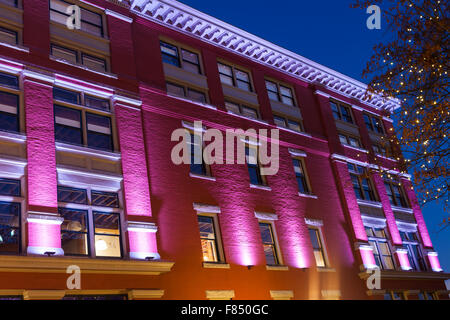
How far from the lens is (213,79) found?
22078 millimetres

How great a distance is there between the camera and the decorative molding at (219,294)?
1648 cm

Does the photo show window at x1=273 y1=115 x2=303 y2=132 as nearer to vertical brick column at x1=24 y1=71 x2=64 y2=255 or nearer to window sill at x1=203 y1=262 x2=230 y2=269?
window sill at x1=203 y1=262 x2=230 y2=269

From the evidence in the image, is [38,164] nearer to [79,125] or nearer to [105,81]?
[79,125]

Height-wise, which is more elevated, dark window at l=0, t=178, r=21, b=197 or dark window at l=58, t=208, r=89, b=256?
dark window at l=0, t=178, r=21, b=197

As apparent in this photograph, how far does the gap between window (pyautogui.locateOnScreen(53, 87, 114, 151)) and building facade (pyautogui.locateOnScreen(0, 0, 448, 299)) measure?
49mm

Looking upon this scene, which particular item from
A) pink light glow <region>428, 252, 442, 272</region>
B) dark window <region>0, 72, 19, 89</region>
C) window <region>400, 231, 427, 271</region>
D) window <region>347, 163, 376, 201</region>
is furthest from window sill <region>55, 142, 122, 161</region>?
pink light glow <region>428, 252, 442, 272</region>

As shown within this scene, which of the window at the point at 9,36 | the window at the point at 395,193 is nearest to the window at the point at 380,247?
the window at the point at 395,193

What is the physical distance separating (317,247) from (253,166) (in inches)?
188

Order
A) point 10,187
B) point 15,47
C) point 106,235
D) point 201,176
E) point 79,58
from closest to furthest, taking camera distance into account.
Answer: point 10,187, point 106,235, point 15,47, point 79,58, point 201,176

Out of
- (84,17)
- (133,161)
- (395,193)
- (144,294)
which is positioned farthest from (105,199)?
(395,193)

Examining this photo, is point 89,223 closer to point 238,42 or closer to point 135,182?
point 135,182

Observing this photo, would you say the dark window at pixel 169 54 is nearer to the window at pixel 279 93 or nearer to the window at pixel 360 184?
the window at pixel 279 93

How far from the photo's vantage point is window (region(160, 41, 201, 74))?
21234 mm

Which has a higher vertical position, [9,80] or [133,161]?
[9,80]
